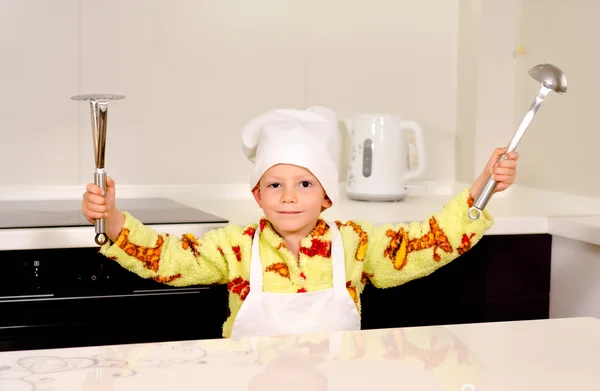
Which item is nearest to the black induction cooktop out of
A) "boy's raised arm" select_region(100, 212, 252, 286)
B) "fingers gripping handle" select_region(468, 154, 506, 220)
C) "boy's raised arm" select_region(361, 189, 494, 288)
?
"boy's raised arm" select_region(100, 212, 252, 286)

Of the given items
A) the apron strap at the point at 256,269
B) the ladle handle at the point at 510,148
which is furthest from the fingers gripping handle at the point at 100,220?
the ladle handle at the point at 510,148

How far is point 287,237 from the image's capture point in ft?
4.73

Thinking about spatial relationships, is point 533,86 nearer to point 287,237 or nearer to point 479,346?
point 287,237

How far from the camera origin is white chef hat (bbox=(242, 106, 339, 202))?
137 cm

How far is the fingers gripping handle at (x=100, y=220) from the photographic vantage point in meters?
1.20

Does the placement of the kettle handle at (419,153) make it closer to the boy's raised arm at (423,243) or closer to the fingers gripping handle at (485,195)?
the boy's raised arm at (423,243)

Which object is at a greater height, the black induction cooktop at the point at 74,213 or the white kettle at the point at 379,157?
the white kettle at the point at 379,157

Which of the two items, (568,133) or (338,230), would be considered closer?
(338,230)

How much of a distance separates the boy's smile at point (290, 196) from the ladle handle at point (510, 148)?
251 mm

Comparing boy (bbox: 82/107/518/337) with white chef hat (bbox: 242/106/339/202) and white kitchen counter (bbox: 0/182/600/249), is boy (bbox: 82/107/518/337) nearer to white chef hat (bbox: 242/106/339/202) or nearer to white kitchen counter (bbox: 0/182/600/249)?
white chef hat (bbox: 242/106/339/202)

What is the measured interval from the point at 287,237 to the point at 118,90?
89 centimetres

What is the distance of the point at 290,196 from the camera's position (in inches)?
53.9

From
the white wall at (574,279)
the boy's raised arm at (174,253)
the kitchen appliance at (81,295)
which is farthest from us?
the white wall at (574,279)

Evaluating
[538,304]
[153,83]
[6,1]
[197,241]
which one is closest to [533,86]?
[538,304]
